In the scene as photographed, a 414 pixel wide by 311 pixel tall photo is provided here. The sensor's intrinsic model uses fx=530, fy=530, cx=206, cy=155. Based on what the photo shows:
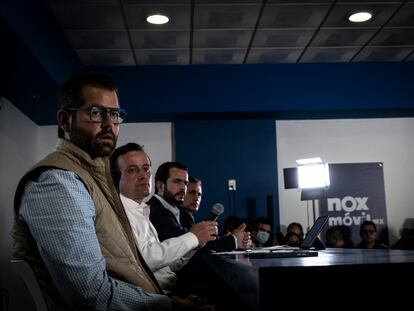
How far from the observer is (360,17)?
5.12 metres

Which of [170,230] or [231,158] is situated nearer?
[170,230]

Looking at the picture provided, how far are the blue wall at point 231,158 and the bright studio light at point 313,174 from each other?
0.52 m

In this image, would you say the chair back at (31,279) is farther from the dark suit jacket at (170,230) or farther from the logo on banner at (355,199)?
the logo on banner at (355,199)

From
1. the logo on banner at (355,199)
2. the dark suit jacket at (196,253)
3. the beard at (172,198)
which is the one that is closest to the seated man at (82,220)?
the dark suit jacket at (196,253)

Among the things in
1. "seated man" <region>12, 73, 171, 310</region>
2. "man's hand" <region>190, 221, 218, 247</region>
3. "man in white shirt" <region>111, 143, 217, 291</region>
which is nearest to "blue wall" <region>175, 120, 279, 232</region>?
"man in white shirt" <region>111, 143, 217, 291</region>

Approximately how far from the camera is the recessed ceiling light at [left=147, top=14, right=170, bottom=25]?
16.3 ft

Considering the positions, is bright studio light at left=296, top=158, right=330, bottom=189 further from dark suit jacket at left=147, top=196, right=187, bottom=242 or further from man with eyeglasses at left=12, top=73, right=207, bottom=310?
man with eyeglasses at left=12, top=73, right=207, bottom=310

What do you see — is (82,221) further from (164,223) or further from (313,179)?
(313,179)

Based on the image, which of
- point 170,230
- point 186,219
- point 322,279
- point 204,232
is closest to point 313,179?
point 186,219

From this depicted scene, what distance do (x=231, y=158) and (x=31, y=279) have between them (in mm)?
5294

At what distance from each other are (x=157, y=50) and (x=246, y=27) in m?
1.11

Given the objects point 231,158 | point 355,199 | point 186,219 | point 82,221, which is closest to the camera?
point 82,221

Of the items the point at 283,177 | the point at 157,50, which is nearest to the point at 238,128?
the point at 283,177

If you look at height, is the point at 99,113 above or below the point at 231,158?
below
